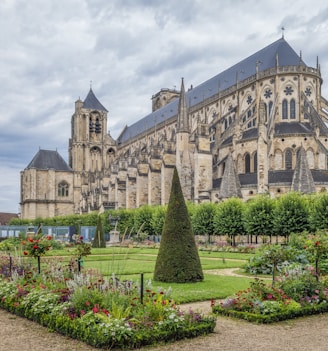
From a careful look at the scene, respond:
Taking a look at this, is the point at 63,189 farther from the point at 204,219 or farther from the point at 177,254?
the point at 177,254

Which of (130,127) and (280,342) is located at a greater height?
(130,127)

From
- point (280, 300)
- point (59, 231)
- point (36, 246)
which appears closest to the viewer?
point (280, 300)

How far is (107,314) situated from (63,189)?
66.7m

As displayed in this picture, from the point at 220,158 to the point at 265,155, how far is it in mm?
Answer: 8258

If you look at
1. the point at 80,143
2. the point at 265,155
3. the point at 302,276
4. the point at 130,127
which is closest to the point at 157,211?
the point at 265,155

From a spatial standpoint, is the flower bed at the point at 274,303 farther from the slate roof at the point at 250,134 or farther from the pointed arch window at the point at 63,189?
the pointed arch window at the point at 63,189

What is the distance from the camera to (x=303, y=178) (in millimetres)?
36312

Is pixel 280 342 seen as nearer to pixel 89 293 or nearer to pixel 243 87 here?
pixel 89 293

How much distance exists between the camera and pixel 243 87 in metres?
48.7

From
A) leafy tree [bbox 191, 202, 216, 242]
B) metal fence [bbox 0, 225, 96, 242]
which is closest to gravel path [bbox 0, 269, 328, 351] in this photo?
leafy tree [bbox 191, 202, 216, 242]

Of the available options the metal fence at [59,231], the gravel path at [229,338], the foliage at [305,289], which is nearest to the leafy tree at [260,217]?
the metal fence at [59,231]

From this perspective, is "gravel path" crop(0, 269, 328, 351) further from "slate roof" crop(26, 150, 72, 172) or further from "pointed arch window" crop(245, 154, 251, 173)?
"slate roof" crop(26, 150, 72, 172)

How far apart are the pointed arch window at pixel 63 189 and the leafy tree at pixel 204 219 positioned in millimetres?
39828

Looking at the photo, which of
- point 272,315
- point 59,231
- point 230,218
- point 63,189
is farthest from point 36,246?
point 63,189
